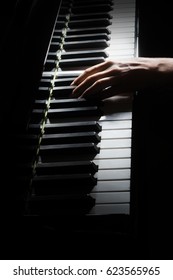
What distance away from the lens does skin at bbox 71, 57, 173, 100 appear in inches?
67.5

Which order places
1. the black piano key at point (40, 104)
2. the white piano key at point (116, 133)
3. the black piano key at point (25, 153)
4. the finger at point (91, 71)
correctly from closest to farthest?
1. the black piano key at point (25, 153)
2. the white piano key at point (116, 133)
3. the black piano key at point (40, 104)
4. the finger at point (91, 71)

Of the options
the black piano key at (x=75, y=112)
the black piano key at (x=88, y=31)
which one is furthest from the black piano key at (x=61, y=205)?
the black piano key at (x=88, y=31)

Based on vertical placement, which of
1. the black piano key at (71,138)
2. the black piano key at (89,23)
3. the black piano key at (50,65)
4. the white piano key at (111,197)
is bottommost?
the white piano key at (111,197)

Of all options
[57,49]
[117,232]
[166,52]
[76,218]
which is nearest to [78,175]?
[76,218]

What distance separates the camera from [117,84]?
5.66 ft

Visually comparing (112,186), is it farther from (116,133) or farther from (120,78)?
(120,78)

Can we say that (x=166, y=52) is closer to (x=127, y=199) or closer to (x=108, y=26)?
(x=108, y=26)

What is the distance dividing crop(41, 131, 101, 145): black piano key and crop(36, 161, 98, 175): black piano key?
126mm

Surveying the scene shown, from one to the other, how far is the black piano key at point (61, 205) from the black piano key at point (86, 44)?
1001 millimetres

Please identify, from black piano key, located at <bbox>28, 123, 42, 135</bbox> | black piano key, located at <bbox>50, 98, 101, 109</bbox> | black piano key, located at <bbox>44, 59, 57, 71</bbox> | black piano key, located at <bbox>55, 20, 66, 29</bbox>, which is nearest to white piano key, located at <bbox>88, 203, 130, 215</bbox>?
black piano key, located at <bbox>28, 123, 42, 135</bbox>

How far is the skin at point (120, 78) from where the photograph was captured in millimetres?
1715

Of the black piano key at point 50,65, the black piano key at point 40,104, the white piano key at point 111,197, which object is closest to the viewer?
the white piano key at point 111,197

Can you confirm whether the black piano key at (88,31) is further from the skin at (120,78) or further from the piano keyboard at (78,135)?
the skin at (120,78)

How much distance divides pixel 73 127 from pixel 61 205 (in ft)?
1.26
